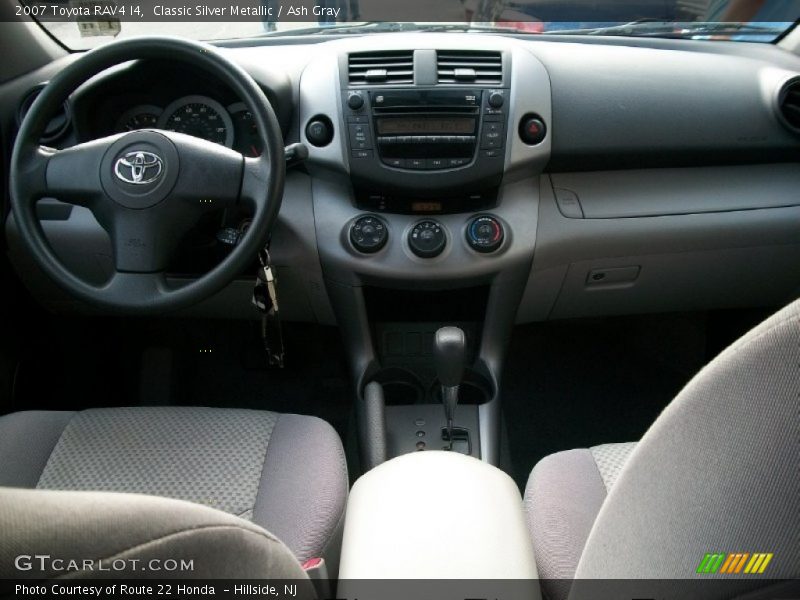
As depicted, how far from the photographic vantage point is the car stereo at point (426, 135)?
1549mm

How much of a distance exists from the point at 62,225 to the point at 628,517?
147 cm

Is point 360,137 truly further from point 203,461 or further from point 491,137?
point 203,461

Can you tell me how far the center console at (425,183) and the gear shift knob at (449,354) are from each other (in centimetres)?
6

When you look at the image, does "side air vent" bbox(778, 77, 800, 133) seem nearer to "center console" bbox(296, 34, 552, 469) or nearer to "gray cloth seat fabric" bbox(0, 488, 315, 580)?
"center console" bbox(296, 34, 552, 469)

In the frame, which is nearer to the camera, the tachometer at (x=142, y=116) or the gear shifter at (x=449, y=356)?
the gear shifter at (x=449, y=356)

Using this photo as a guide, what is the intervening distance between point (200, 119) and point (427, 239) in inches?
21.8

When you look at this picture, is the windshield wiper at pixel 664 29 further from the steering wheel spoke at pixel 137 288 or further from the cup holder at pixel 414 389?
the steering wheel spoke at pixel 137 288

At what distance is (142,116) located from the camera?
62.0 inches

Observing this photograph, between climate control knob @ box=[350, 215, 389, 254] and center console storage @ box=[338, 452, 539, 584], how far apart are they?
728 mm

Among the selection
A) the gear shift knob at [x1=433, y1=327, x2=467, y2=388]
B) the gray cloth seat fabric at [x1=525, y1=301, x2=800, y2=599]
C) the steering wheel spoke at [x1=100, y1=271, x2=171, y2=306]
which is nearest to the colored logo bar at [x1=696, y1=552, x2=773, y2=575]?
the gray cloth seat fabric at [x1=525, y1=301, x2=800, y2=599]

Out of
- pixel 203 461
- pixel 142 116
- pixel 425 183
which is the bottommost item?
pixel 203 461

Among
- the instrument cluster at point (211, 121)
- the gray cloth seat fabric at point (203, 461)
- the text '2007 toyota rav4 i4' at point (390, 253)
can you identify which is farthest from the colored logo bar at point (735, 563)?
the instrument cluster at point (211, 121)

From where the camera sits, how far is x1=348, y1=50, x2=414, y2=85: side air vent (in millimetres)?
1558

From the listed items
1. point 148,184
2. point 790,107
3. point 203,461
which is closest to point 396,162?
point 148,184
